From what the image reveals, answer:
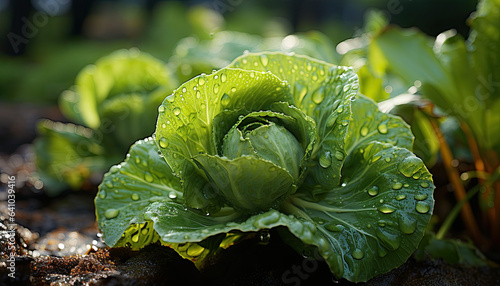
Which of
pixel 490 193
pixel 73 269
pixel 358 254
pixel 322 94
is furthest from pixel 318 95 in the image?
pixel 490 193

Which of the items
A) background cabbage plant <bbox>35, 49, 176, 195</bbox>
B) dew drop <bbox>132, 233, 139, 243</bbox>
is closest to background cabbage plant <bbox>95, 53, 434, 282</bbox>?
dew drop <bbox>132, 233, 139, 243</bbox>

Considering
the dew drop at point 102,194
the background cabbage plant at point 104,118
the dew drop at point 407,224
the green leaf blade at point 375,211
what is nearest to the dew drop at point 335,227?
the green leaf blade at point 375,211

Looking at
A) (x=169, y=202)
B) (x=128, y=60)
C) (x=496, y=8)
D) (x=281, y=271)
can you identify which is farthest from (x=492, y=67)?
(x=128, y=60)

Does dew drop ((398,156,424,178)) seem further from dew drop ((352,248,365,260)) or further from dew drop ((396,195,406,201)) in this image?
dew drop ((352,248,365,260))

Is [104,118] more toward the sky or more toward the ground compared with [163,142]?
more toward the ground

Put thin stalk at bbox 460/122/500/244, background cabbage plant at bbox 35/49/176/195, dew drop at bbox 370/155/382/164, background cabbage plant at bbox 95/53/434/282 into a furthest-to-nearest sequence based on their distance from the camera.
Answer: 1. background cabbage plant at bbox 35/49/176/195
2. thin stalk at bbox 460/122/500/244
3. dew drop at bbox 370/155/382/164
4. background cabbage plant at bbox 95/53/434/282

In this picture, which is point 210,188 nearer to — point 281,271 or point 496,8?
point 281,271

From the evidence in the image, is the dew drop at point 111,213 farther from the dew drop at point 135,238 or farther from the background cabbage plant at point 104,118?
the background cabbage plant at point 104,118

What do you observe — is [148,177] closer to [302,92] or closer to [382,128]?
[302,92]
